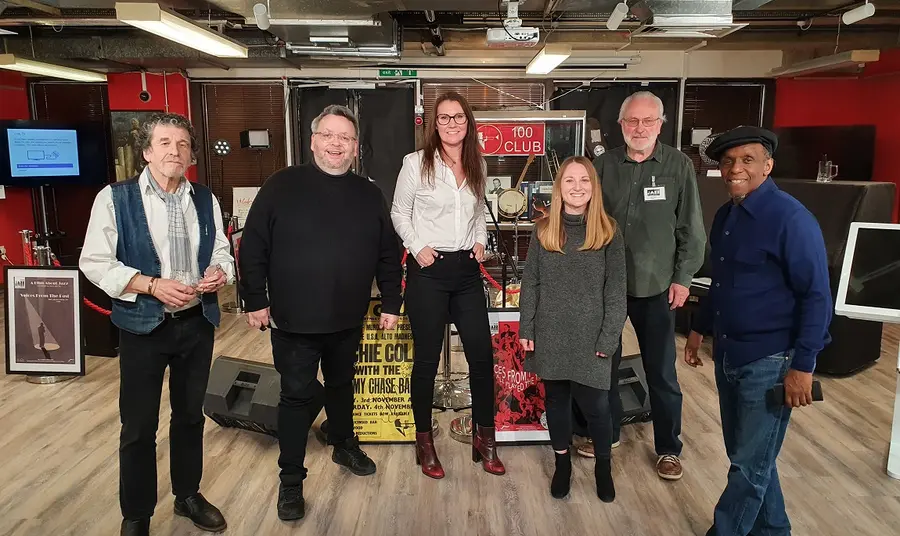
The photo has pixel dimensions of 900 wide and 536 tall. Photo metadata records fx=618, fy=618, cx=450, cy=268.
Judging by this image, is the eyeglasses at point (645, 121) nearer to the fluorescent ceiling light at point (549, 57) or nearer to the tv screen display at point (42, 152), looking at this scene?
the fluorescent ceiling light at point (549, 57)

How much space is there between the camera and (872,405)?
12.8ft

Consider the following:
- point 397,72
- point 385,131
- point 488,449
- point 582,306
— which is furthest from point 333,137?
point 385,131

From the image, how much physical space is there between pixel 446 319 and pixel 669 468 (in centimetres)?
131

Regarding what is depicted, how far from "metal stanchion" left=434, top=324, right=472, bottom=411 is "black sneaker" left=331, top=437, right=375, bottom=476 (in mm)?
857

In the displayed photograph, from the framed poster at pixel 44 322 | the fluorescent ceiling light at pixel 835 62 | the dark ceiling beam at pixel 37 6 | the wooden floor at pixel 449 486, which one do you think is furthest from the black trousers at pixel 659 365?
the dark ceiling beam at pixel 37 6

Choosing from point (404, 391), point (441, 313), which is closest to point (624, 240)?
point (441, 313)

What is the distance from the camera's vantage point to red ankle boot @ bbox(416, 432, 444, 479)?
2.97m

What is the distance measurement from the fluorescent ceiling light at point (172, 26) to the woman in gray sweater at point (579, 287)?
321 cm

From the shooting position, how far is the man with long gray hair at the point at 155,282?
2129 mm

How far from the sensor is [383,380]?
3.29 metres

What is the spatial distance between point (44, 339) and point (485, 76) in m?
6.16

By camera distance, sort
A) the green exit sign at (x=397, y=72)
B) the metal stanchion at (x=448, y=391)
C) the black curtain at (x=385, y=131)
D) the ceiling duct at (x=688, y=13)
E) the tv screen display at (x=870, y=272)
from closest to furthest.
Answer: the tv screen display at (x=870, y=272) → the metal stanchion at (x=448, y=391) → the ceiling duct at (x=688, y=13) → the green exit sign at (x=397, y=72) → the black curtain at (x=385, y=131)

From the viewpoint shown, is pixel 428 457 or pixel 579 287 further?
pixel 428 457

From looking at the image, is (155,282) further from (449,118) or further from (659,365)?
(659,365)
